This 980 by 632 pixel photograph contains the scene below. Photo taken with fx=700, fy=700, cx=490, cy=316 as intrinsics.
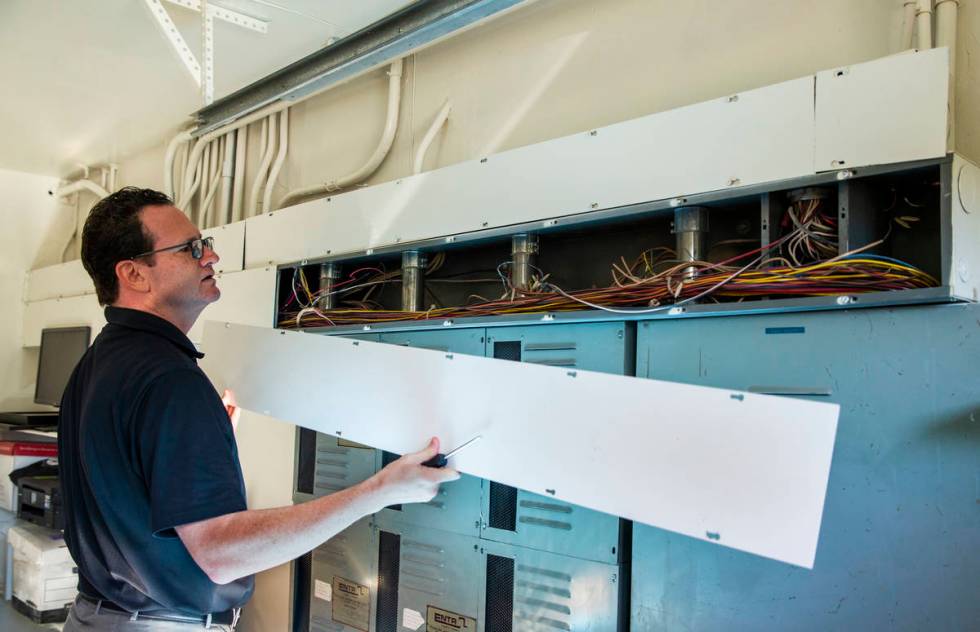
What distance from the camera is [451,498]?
1.88 metres

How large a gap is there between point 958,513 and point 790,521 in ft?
1.00

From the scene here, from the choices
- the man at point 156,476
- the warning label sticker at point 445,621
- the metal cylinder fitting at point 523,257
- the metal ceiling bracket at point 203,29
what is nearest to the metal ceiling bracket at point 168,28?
the metal ceiling bracket at point 203,29

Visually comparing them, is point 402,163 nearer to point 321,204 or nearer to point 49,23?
point 321,204

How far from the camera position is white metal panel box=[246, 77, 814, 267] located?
133 centimetres

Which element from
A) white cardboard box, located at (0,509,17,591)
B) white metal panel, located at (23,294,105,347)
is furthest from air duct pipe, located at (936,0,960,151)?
white cardboard box, located at (0,509,17,591)

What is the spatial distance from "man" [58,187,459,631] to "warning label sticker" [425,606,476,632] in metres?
0.62

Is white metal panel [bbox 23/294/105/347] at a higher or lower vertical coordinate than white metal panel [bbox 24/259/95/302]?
lower

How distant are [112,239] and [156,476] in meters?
0.56

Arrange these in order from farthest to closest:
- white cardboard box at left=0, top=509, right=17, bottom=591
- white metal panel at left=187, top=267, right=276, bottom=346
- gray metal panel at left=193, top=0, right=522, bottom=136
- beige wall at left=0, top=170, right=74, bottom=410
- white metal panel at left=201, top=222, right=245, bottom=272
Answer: beige wall at left=0, top=170, right=74, bottom=410, white cardboard box at left=0, top=509, right=17, bottom=591, white metal panel at left=201, top=222, right=245, bottom=272, white metal panel at left=187, top=267, right=276, bottom=346, gray metal panel at left=193, top=0, right=522, bottom=136

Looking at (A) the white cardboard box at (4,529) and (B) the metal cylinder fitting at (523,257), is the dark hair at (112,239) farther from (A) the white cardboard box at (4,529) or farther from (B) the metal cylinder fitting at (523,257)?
(A) the white cardboard box at (4,529)

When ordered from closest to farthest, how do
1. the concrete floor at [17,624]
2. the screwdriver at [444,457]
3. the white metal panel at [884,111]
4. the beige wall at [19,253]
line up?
the white metal panel at [884,111]
the screwdriver at [444,457]
the concrete floor at [17,624]
the beige wall at [19,253]

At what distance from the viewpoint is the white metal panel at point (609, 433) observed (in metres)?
1.03

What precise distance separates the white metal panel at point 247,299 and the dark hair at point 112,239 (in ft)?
3.19

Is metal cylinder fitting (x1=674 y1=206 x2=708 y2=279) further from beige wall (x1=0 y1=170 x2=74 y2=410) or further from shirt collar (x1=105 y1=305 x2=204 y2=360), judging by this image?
beige wall (x1=0 y1=170 x2=74 y2=410)
